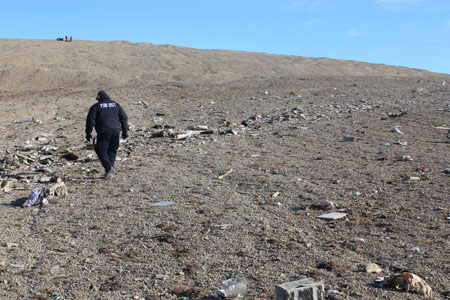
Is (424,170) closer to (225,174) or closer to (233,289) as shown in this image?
(225,174)

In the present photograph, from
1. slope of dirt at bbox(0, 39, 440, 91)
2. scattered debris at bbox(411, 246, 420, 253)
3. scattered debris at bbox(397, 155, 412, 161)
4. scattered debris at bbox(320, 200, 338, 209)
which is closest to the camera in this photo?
scattered debris at bbox(411, 246, 420, 253)

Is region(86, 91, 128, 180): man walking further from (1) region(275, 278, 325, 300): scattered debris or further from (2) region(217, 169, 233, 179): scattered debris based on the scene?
(1) region(275, 278, 325, 300): scattered debris

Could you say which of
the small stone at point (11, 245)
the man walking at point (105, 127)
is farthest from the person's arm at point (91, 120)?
the small stone at point (11, 245)

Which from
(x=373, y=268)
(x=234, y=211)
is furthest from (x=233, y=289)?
(x=234, y=211)

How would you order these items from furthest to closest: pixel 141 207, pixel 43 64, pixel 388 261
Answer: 1. pixel 43 64
2. pixel 141 207
3. pixel 388 261

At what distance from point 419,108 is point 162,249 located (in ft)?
37.6

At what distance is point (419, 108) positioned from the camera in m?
13.8

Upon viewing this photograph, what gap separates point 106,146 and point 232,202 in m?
2.52

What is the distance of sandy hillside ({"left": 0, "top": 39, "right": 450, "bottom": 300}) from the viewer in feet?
12.5

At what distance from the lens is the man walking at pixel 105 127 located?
724cm

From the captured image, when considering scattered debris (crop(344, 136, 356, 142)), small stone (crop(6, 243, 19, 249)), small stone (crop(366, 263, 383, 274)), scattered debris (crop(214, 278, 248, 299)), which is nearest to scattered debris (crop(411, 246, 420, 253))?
small stone (crop(366, 263, 383, 274))

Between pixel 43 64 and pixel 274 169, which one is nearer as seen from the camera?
pixel 274 169

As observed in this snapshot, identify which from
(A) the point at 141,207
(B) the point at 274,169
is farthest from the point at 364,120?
(A) the point at 141,207

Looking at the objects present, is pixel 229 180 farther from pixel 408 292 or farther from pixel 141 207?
pixel 408 292
